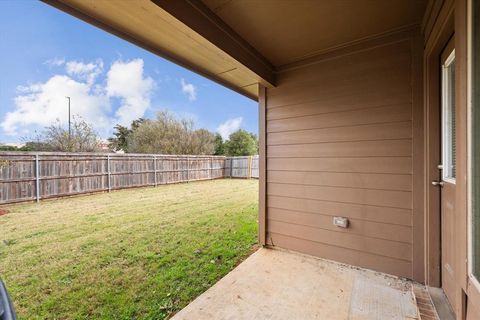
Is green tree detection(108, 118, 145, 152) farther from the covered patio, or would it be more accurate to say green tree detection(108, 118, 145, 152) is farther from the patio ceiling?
the patio ceiling

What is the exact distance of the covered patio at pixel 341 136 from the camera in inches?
62.7

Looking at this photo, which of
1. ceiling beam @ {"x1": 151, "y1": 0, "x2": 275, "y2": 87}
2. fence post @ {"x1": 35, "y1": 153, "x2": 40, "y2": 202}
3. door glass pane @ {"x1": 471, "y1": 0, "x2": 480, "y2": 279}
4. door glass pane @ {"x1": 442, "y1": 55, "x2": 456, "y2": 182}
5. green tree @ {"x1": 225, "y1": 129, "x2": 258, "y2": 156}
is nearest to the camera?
door glass pane @ {"x1": 471, "y1": 0, "x2": 480, "y2": 279}

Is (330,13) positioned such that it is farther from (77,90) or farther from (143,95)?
(143,95)

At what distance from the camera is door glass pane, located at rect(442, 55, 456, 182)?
1.57 metres

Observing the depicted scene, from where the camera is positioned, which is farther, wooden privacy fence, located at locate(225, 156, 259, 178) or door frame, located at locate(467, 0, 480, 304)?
wooden privacy fence, located at locate(225, 156, 259, 178)

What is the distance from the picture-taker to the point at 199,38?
5.61 feet

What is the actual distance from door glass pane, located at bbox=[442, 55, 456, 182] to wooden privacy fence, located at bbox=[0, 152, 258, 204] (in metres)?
7.59

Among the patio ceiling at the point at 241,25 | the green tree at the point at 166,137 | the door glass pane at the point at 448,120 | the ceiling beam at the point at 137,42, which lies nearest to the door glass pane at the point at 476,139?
the door glass pane at the point at 448,120

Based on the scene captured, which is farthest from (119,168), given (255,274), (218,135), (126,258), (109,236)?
(218,135)

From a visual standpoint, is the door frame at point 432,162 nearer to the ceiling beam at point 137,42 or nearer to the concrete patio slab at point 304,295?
the concrete patio slab at point 304,295

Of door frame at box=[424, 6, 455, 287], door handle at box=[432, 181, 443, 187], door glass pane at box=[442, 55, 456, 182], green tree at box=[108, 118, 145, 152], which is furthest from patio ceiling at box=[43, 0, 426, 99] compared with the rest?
green tree at box=[108, 118, 145, 152]

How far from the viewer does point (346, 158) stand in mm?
2291

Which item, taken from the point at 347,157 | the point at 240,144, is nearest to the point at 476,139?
the point at 347,157

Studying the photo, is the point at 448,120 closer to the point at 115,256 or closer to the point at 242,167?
the point at 115,256
